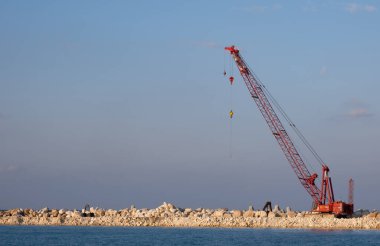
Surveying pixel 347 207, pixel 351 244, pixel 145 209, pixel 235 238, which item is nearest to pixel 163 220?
pixel 145 209

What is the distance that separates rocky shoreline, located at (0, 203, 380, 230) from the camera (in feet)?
302

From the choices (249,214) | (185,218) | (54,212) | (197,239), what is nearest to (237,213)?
(249,214)

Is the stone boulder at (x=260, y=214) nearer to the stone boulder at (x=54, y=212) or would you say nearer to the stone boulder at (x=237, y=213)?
the stone boulder at (x=237, y=213)

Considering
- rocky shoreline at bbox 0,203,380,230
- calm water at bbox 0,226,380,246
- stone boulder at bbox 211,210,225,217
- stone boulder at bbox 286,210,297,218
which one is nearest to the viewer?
calm water at bbox 0,226,380,246

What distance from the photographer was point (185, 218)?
9988cm

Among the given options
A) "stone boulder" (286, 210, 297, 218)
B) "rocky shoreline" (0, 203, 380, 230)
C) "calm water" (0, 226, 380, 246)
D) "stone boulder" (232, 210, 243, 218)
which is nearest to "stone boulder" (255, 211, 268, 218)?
"rocky shoreline" (0, 203, 380, 230)

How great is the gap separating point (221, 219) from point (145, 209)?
65.4 ft

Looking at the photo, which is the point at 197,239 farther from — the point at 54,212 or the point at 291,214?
the point at 54,212

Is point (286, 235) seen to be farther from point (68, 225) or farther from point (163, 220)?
point (68, 225)

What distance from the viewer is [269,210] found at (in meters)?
113

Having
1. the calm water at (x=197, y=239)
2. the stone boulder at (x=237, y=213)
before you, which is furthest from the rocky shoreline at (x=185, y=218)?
the calm water at (x=197, y=239)

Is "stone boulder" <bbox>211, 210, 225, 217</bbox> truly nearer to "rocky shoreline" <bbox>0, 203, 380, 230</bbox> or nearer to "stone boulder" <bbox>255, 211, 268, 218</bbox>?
"rocky shoreline" <bbox>0, 203, 380, 230</bbox>

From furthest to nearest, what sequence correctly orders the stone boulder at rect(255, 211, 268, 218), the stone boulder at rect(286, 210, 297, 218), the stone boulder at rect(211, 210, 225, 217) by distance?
1. the stone boulder at rect(211, 210, 225, 217)
2. the stone boulder at rect(286, 210, 297, 218)
3. the stone boulder at rect(255, 211, 268, 218)

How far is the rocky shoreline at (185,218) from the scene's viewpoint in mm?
92000
